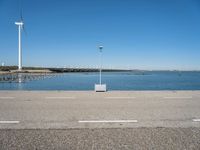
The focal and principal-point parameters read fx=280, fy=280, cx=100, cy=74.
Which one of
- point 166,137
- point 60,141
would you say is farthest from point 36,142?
point 166,137

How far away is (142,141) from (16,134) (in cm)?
318

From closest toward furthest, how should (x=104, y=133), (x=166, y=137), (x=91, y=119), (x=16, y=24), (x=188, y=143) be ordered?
(x=188, y=143) → (x=166, y=137) → (x=104, y=133) → (x=91, y=119) → (x=16, y=24)

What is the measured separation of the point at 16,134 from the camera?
7.14 meters

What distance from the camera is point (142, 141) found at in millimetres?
6492

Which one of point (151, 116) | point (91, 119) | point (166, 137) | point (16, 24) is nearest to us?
point (166, 137)

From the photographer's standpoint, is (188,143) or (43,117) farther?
(43,117)

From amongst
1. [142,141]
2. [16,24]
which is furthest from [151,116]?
[16,24]

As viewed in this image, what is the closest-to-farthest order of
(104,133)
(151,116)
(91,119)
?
(104,133) → (91,119) → (151,116)

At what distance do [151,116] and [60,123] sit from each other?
3384 mm

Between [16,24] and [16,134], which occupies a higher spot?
[16,24]

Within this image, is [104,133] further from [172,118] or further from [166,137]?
[172,118]

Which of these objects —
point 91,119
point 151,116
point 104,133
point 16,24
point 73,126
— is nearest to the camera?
point 104,133

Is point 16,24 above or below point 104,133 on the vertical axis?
above

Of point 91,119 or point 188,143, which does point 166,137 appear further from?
point 91,119
